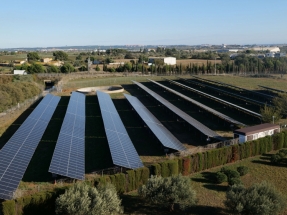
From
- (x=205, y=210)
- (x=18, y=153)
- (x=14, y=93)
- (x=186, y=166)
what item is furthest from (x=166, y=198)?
(x=14, y=93)

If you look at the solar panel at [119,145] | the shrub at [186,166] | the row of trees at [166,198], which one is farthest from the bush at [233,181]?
the solar panel at [119,145]

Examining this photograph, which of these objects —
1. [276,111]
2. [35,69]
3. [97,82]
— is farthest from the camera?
[35,69]

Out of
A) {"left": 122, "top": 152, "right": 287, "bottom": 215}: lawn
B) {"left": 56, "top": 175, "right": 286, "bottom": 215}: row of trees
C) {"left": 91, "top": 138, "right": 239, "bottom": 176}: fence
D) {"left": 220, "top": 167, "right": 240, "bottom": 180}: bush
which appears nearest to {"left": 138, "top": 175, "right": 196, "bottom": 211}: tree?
{"left": 56, "top": 175, "right": 286, "bottom": 215}: row of trees

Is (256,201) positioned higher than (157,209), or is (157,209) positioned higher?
(256,201)

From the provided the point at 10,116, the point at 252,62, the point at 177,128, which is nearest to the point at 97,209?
the point at 177,128

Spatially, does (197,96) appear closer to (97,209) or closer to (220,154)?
(220,154)

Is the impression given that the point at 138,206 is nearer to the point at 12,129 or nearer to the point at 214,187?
the point at 214,187

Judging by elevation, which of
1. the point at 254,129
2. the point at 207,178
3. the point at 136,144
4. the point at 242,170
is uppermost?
the point at 254,129
